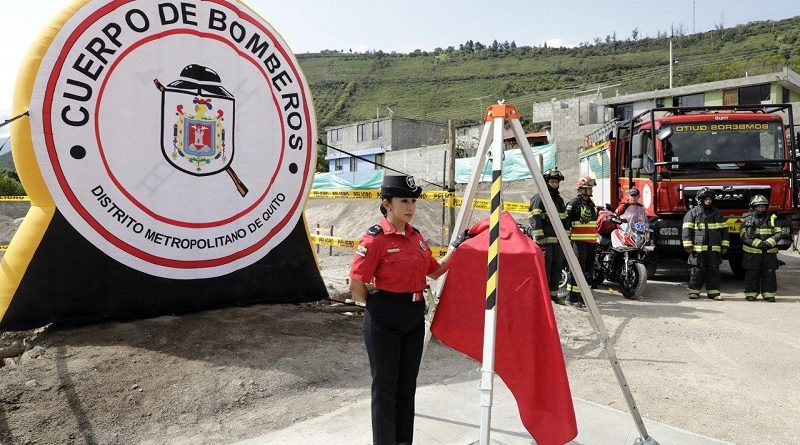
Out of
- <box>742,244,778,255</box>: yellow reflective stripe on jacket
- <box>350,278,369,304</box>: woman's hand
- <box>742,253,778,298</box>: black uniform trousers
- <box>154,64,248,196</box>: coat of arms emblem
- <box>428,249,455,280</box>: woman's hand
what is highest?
<box>154,64,248,196</box>: coat of arms emblem

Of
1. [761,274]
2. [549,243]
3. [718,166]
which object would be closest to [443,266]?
[549,243]

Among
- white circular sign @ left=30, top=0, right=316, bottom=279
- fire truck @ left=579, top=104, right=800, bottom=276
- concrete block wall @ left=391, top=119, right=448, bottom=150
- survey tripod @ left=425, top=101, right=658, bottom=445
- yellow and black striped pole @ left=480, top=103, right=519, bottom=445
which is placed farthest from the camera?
concrete block wall @ left=391, top=119, right=448, bottom=150

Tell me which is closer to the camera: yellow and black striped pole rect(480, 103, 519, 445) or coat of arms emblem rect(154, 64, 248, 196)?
yellow and black striped pole rect(480, 103, 519, 445)

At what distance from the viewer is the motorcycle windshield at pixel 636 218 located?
9.51 metres

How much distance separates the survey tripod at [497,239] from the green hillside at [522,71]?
2151 inches

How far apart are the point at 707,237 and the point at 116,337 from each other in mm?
8865

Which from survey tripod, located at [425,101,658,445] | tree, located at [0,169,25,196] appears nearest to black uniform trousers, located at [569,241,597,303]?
survey tripod, located at [425,101,658,445]

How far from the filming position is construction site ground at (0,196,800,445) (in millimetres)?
3930

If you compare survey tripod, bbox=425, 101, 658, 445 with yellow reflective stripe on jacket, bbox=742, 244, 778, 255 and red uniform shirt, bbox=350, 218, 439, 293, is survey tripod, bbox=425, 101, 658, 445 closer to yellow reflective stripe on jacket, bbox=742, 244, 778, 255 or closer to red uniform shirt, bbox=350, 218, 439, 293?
red uniform shirt, bbox=350, 218, 439, 293

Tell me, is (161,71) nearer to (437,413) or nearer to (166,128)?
(166,128)

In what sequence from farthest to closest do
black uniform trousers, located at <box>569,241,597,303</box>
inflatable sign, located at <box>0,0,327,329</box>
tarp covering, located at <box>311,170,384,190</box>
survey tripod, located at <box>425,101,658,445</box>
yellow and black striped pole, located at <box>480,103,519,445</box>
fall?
tarp covering, located at <box>311,170,384,190</box>
black uniform trousers, located at <box>569,241,597,303</box>
inflatable sign, located at <box>0,0,327,329</box>
survey tripod, located at <box>425,101,658,445</box>
yellow and black striped pole, located at <box>480,103,519,445</box>

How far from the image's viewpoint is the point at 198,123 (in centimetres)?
596

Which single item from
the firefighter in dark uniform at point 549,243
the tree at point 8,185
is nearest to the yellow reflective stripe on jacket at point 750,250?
the firefighter in dark uniform at point 549,243

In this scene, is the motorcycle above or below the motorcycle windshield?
below
